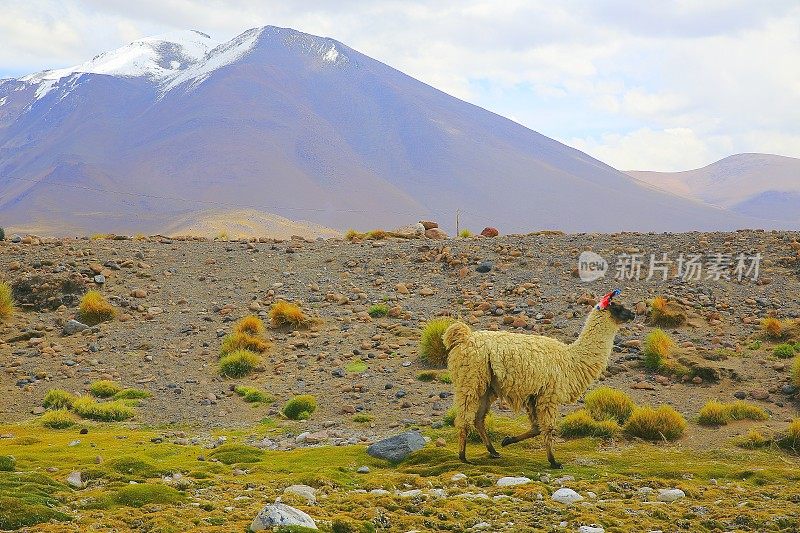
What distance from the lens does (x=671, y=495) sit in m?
8.21

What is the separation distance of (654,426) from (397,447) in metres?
3.95

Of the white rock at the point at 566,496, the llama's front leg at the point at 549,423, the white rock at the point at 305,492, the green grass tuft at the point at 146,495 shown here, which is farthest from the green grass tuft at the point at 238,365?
the white rock at the point at 566,496

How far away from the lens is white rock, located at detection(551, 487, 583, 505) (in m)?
7.98

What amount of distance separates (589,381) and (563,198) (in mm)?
167551

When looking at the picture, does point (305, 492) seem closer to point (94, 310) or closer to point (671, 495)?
point (671, 495)

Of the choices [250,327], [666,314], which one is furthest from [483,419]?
[250,327]

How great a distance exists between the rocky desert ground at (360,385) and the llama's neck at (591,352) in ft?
3.30

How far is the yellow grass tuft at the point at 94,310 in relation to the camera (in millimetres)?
18969

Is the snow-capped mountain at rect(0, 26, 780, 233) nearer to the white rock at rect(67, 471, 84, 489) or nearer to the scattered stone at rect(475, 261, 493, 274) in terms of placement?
the scattered stone at rect(475, 261, 493, 274)

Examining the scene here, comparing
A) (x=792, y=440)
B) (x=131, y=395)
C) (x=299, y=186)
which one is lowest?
(x=131, y=395)

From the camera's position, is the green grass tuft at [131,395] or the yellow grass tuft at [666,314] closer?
the green grass tuft at [131,395]

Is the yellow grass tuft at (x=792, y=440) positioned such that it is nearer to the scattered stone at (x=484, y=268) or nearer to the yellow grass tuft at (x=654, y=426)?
the yellow grass tuft at (x=654, y=426)

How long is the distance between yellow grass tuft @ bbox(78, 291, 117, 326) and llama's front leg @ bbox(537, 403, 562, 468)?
1263cm

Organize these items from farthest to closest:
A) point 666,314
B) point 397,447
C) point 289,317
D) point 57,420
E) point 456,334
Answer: point 289,317 < point 666,314 < point 57,420 < point 397,447 < point 456,334
